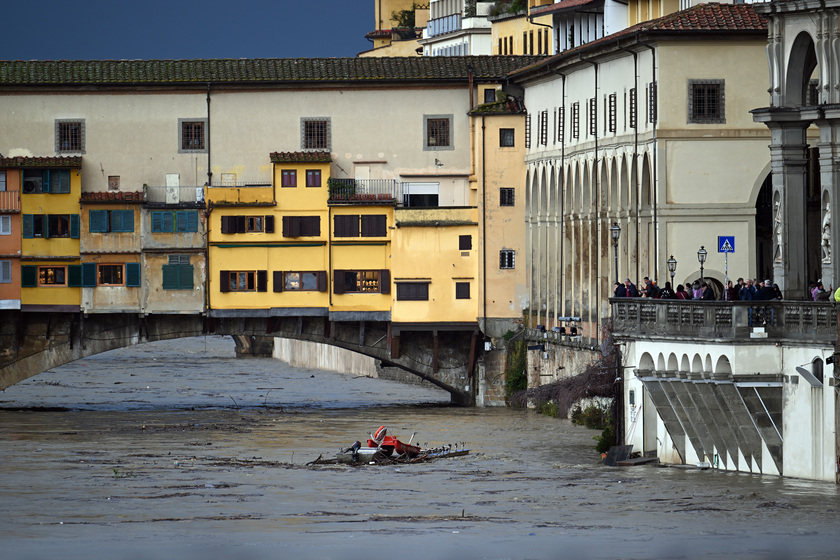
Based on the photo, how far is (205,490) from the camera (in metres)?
54.3

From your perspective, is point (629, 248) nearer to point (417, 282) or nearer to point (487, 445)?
point (487, 445)

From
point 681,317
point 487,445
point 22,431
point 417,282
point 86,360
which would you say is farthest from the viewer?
point 86,360

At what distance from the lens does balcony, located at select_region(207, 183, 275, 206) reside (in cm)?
7962

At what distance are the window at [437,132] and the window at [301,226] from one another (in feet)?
16.9

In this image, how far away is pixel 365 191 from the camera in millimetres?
80875

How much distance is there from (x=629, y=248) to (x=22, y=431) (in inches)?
834

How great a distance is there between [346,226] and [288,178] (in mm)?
2797

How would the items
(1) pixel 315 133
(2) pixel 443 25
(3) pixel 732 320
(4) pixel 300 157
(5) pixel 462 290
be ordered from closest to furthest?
(3) pixel 732 320, (4) pixel 300 157, (5) pixel 462 290, (1) pixel 315 133, (2) pixel 443 25

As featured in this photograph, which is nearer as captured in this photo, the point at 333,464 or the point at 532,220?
the point at 333,464

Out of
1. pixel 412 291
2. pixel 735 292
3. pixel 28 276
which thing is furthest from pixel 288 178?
pixel 735 292

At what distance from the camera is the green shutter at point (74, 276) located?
261 ft

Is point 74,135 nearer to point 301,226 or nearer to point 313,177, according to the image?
point 313,177

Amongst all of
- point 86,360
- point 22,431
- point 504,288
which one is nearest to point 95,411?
point 22,431

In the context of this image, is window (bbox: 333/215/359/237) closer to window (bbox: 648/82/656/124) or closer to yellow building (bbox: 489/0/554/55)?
window (bbox: 648/82/656/124)
